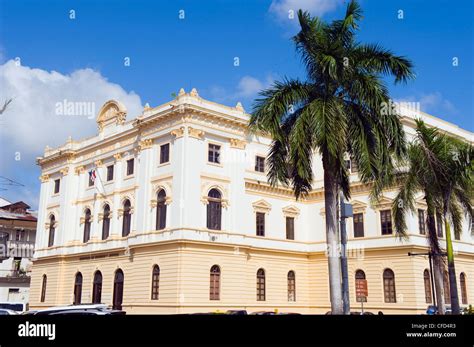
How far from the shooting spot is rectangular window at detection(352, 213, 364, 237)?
43.8m

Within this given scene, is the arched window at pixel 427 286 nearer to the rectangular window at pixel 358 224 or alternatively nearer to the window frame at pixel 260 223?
the rectangular window at pixel 358 224

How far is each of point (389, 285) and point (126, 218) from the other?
21372 mm

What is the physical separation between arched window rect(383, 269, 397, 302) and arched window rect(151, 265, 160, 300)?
1700 cm

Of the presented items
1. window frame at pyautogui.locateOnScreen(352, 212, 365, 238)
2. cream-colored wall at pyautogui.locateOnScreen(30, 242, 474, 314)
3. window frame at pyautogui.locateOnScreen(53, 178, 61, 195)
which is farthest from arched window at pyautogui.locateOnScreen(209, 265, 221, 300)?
window frame at pyautogui.locateOnScreen(53, 178, 61, 195)

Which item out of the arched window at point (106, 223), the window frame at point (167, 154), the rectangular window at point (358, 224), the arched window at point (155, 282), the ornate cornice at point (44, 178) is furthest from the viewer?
the ornate cornice at point (44, 178)

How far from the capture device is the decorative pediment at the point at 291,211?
4666 centimetres

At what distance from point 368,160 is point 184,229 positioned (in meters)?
20.1

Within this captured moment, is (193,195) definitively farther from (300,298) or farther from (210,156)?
(300,298)

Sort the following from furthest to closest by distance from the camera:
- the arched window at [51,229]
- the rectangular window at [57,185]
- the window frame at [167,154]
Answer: the rectangular window at [57,185]
the arched window at [51,229]
the window frame at [167,154]

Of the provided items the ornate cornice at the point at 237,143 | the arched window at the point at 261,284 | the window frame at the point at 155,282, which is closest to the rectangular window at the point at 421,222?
the arched window at the point at 261,284

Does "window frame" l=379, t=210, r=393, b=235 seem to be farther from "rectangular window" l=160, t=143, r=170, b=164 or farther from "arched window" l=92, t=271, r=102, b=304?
"arched window" l=92, t=271, r=102, b=304

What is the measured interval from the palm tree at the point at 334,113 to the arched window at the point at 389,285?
21283 mm

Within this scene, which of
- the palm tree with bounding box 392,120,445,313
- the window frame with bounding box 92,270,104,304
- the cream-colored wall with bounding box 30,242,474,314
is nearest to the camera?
the palm tree with bounding box 392,120,445,313

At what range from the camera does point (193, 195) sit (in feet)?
130
